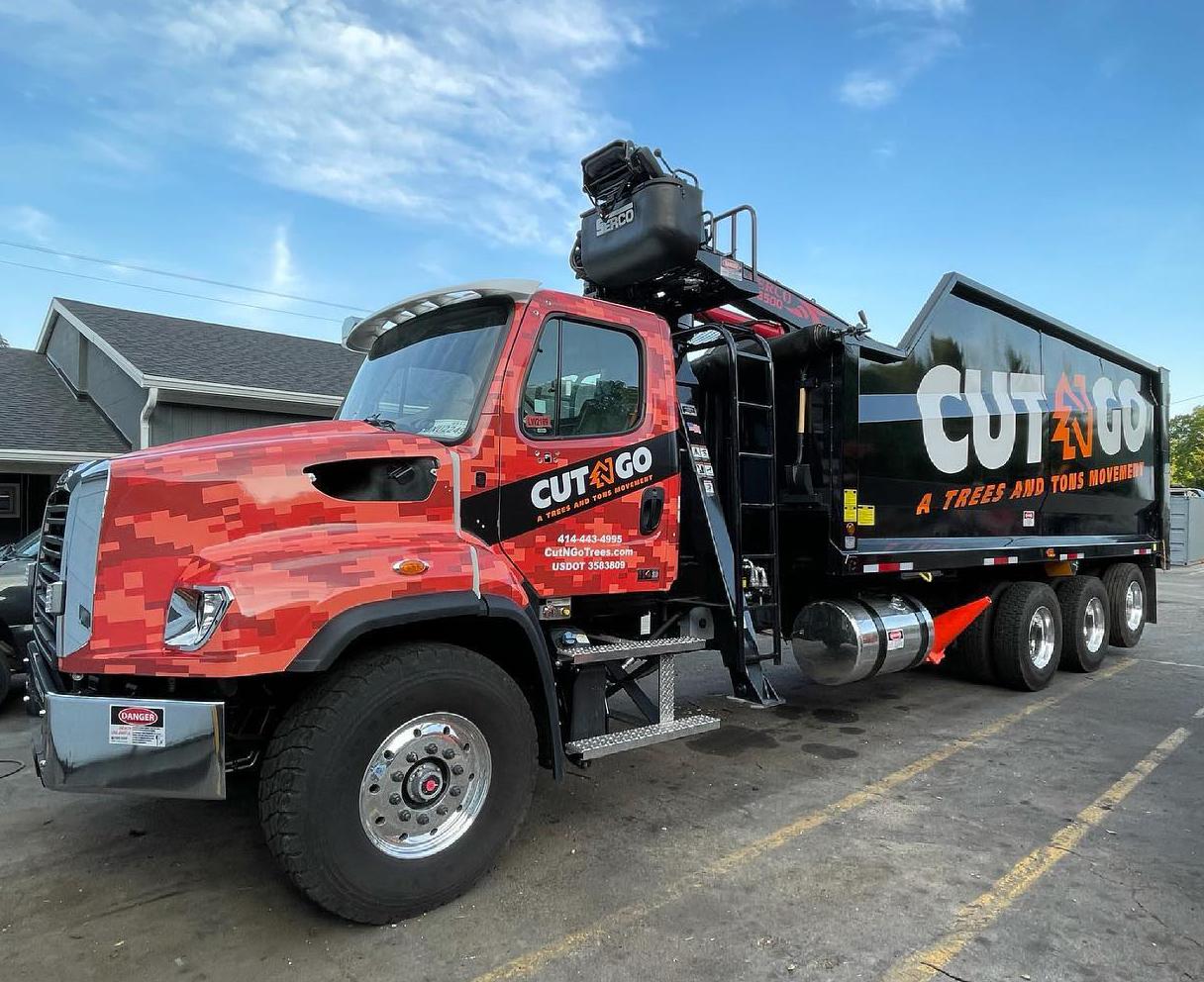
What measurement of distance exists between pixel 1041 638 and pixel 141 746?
757 cm

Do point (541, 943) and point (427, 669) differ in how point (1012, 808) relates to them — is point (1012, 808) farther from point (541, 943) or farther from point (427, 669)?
point (427, 669)

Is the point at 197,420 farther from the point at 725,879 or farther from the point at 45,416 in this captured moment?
the point at 725,879

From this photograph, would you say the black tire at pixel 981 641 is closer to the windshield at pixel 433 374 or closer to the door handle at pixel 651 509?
the door handle at pixel 651 509

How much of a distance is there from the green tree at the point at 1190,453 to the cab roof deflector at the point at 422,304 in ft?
182

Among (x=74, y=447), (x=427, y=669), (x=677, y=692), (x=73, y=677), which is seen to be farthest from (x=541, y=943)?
(x=74, y=447)

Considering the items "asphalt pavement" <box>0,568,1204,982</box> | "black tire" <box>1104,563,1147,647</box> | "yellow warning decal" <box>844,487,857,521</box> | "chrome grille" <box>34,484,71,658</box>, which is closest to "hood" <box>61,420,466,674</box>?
"chrome grille" <box>34,484,71,658</box>

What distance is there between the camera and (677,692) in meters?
7.11

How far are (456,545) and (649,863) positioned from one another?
69.4 inches

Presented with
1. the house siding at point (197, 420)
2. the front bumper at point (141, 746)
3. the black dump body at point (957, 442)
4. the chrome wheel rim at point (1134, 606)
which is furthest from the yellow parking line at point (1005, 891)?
the house siding at point (197, 420)

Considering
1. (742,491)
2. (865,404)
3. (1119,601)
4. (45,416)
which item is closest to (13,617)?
(742,491)

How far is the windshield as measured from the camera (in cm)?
381

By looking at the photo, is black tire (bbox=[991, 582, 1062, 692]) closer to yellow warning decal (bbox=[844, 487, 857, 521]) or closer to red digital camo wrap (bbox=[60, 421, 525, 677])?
yellow warning decal (bbox=[844, 487, 857, 521])

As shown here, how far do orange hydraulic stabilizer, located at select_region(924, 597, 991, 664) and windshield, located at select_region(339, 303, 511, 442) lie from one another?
465cm

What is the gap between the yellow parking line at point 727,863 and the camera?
9.82ft
